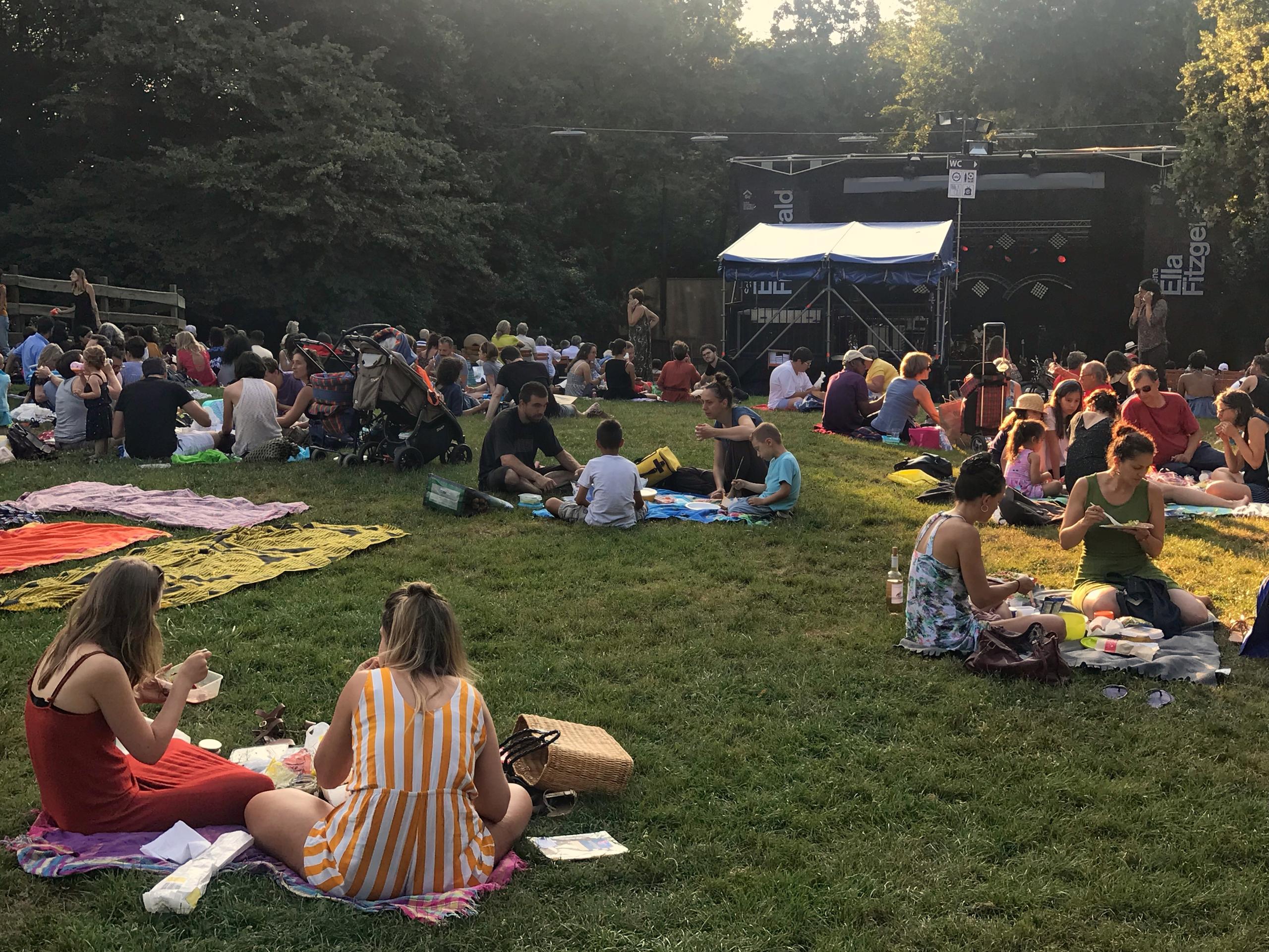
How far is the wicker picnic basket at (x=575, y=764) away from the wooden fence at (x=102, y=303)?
56.9 ft

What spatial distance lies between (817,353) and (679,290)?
8339 mm

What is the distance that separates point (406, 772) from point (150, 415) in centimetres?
952

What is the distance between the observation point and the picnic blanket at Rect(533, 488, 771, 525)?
31.5 ft

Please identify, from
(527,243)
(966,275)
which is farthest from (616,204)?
(966,275)

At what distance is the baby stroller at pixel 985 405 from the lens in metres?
13.4

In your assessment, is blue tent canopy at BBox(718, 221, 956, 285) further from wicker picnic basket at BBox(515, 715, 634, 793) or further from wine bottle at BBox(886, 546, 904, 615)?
wicker picnic basket at BBox(515, 715, 634, 793)

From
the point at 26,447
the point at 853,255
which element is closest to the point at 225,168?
the point at 853,255

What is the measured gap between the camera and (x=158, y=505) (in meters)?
9.86

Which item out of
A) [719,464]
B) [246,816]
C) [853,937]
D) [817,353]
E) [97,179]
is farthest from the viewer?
[97,179]

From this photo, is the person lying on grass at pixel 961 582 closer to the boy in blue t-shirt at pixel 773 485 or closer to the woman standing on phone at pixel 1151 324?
the boy in blue t-shirt at pixel 773 485

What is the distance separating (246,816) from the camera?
4.11 metres

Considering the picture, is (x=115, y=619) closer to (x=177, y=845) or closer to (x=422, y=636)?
(x=177, y=845)

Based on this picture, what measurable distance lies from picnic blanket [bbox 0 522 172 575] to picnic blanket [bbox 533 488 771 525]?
3146mm

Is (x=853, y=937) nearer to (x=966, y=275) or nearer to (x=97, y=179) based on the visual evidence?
(x=966, y=275)
